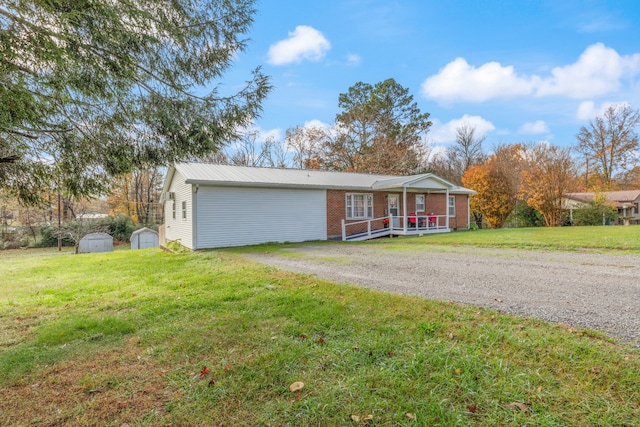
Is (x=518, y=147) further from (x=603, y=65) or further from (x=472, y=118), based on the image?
(x=603, y=65)

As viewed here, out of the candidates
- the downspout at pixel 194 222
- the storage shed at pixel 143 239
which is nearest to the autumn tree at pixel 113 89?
the downspout at pixel 194 222

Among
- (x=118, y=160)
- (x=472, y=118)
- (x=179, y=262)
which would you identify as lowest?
(x=179, y=262)

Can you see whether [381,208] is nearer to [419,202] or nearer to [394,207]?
[394,207]

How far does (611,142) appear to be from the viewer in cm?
3130

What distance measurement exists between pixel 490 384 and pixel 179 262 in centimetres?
908

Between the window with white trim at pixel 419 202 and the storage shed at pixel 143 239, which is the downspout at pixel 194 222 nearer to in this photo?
the window with white trim at pixel 419 202

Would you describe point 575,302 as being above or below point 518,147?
below

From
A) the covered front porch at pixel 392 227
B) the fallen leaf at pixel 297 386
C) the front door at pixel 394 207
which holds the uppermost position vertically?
the front door at pixel 394 207

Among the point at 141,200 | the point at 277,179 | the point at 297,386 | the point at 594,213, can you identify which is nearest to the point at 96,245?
the point at 141,200

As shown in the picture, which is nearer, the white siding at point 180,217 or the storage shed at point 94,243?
the white siding at point 180,217

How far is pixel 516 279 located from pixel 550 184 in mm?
20727

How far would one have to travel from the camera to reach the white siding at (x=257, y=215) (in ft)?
41.8

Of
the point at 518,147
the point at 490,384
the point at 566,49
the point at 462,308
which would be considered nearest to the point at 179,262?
the point at 462,308

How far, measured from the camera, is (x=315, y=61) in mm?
14195
